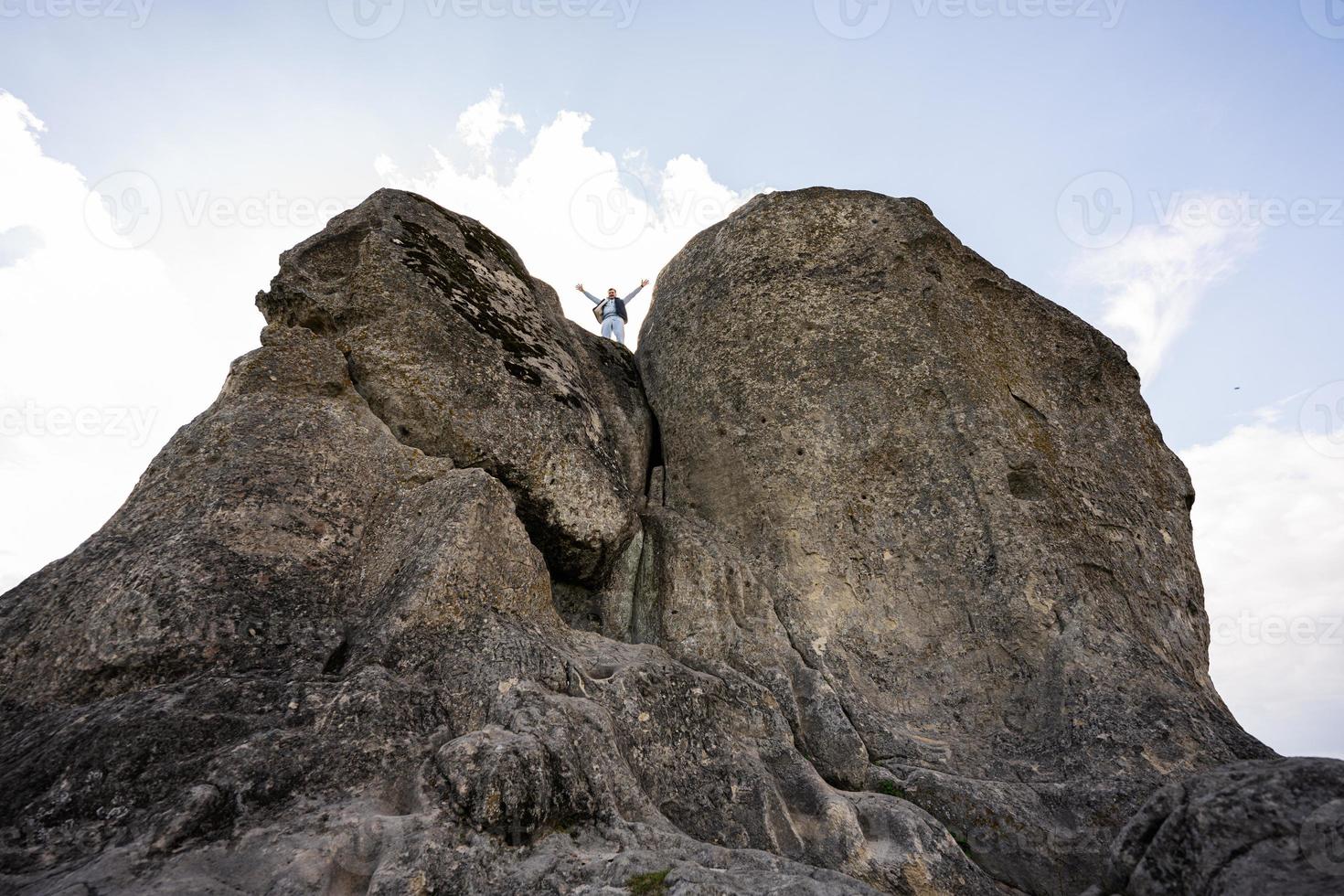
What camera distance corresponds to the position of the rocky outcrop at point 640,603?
4.45 meters

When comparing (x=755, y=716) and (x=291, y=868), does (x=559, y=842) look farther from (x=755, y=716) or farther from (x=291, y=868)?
(x=755, y=716)

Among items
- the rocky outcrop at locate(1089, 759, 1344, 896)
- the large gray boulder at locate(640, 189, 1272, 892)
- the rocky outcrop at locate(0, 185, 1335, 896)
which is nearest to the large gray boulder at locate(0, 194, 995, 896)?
the rocky outcrop at locate(0, 185, 1335, 896)

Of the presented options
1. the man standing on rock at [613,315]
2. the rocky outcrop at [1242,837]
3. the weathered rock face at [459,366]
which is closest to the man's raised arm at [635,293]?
the man standing on rock at [613,315]

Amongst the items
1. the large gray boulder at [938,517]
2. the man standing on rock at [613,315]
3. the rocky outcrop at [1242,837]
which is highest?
the man standing on rock at [613,315]

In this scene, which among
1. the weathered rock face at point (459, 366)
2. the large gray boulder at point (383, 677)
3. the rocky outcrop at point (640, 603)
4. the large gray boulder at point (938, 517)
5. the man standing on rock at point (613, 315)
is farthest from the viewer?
A: the man standing on rock at point (613, 315)

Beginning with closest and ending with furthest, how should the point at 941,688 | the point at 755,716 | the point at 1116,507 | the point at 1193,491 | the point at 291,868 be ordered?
the point at 291,868, the point at 755,716, the point at 941,688, the point at 1116,507, the point at 1193,491

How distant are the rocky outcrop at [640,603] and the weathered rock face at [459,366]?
44 millimetres

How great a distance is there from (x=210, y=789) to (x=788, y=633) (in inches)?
227

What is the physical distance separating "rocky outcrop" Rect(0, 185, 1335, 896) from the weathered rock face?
0.14 feet

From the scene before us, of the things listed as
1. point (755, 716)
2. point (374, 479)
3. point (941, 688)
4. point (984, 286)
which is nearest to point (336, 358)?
point (374, 479)

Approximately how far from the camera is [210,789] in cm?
436

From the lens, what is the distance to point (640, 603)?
891 cm

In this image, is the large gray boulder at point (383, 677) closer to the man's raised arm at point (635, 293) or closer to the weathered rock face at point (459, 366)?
the weathered rock face at point (459, 366)

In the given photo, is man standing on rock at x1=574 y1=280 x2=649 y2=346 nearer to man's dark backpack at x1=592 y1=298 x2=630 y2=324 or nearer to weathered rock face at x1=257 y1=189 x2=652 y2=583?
man's dark backpack at x1=592 y1=298 x2=630 y2=324
